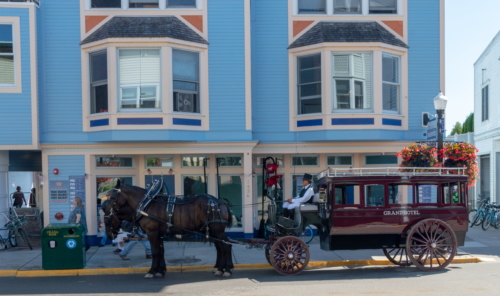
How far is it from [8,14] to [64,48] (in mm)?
1634

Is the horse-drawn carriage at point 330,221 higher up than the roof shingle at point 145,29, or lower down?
lower down

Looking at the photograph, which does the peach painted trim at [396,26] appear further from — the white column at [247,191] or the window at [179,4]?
the window at [179,4]

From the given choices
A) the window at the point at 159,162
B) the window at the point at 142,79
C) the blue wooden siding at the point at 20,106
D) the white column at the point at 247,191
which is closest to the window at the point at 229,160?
the white column at the point at 247,191

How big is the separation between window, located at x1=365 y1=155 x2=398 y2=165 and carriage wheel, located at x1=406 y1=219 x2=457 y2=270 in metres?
5.02

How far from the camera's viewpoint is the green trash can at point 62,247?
36.6 ft

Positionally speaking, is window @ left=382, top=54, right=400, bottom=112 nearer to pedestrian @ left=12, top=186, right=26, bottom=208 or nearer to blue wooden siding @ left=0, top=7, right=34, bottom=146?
blue wooden siding @ left=0, top=7, right=34, bottom=146

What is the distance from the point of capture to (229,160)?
15.1 metres

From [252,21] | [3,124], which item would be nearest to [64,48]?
[3,124]

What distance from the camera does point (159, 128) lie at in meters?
13.6

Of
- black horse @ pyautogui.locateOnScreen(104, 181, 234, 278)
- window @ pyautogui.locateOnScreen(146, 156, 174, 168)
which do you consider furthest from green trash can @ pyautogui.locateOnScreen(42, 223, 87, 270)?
window @ pyautogui.locateOnScreen(146, 156, 174, 168)

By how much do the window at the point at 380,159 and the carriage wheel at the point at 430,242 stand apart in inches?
198

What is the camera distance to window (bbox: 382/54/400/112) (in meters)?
14.9

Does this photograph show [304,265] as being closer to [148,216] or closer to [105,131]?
[148,216]

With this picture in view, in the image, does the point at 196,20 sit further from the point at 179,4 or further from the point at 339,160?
the point at 339,160
